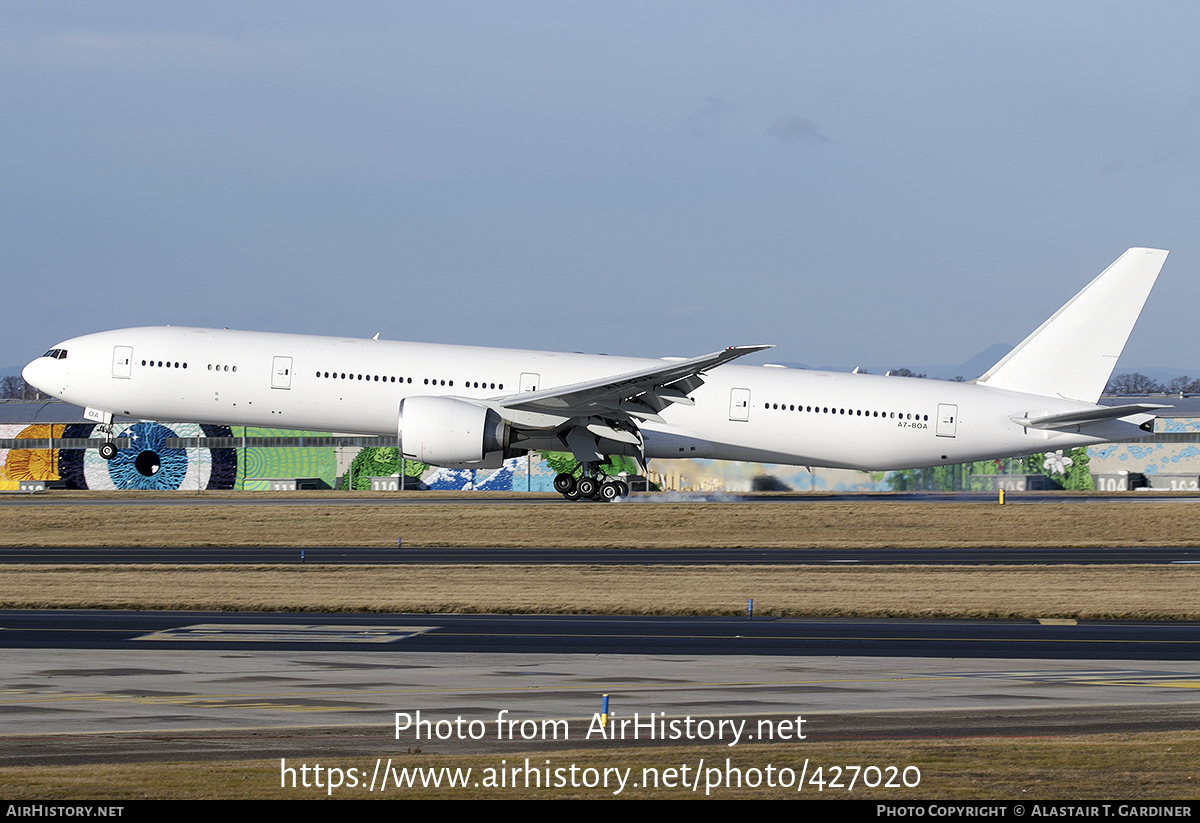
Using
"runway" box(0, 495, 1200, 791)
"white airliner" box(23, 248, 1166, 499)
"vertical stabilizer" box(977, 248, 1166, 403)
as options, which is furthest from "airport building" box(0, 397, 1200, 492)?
"runway" box(0, 495, 1200, 791)

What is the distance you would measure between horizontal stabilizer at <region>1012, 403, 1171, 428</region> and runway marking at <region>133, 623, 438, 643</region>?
2840 centimetres

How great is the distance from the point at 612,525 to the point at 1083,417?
16998mm

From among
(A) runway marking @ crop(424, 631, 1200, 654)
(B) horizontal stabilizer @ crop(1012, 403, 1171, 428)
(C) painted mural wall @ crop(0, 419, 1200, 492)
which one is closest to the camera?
(A) runway marking @ crop(424, 631, 1200, 654)

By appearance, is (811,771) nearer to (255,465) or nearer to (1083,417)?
(1083,417)

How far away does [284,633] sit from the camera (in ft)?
67.0

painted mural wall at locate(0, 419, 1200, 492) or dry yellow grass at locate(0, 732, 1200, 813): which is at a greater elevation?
painted mural wall at locate(0, 419, 1200, 492)

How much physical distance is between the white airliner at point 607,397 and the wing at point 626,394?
0.07 metres

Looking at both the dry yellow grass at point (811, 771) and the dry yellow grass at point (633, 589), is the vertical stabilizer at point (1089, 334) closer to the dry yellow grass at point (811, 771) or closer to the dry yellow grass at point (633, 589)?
the dry yellow grass at point (633, 589)

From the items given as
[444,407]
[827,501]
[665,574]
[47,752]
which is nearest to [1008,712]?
[47,752]

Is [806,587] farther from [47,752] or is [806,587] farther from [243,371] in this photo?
[243,371]

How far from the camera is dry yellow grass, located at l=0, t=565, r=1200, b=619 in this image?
77.6 feet

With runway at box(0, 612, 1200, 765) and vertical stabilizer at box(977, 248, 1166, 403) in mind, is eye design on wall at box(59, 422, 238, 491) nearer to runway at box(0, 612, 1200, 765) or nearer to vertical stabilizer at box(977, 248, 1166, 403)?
vertical stabilizer at box(977, 248, 1166, 403)

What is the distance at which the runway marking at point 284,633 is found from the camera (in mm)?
19703

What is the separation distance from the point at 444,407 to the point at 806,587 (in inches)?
603
